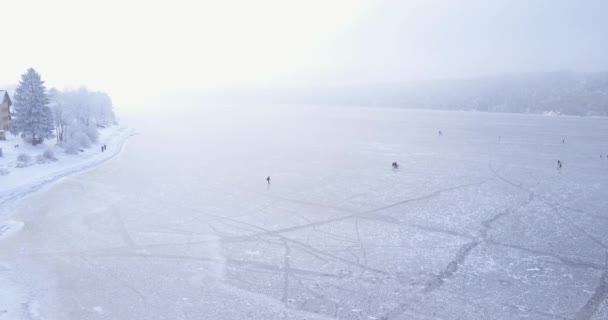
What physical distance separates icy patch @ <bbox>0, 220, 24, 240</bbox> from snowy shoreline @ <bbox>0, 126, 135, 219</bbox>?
3.72ft

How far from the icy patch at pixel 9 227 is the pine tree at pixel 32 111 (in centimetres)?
2721

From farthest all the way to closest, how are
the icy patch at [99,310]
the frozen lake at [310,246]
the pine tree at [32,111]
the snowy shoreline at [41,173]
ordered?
Result: 1. the pine tree at [32,111]
2. the snowy shoreline at [41,173]
3. the frozen lake at [310,246]
4. the icy patch at [99,310]

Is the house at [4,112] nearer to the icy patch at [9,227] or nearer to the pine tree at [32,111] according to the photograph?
the pine tree at [32,111]

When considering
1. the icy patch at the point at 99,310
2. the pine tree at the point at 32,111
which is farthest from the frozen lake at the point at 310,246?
the pine tree at the point at 32,111

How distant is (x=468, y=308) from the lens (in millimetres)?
11039

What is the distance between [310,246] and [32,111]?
3801 cm

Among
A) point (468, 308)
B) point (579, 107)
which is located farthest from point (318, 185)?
point (579, 107)

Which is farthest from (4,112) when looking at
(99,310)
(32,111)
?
(99,310)

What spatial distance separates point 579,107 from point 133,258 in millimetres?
204680

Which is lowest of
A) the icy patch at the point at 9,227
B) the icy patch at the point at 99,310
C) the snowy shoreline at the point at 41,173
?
the icy patch at the point at 99,310

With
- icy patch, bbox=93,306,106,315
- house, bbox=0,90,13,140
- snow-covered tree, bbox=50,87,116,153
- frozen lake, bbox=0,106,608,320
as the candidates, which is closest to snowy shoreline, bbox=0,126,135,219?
frozen lake, bbox=0,106,608,320

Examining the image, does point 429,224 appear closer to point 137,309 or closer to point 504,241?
point 504,241

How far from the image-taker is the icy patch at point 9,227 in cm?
1655

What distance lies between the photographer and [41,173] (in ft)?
96.8
